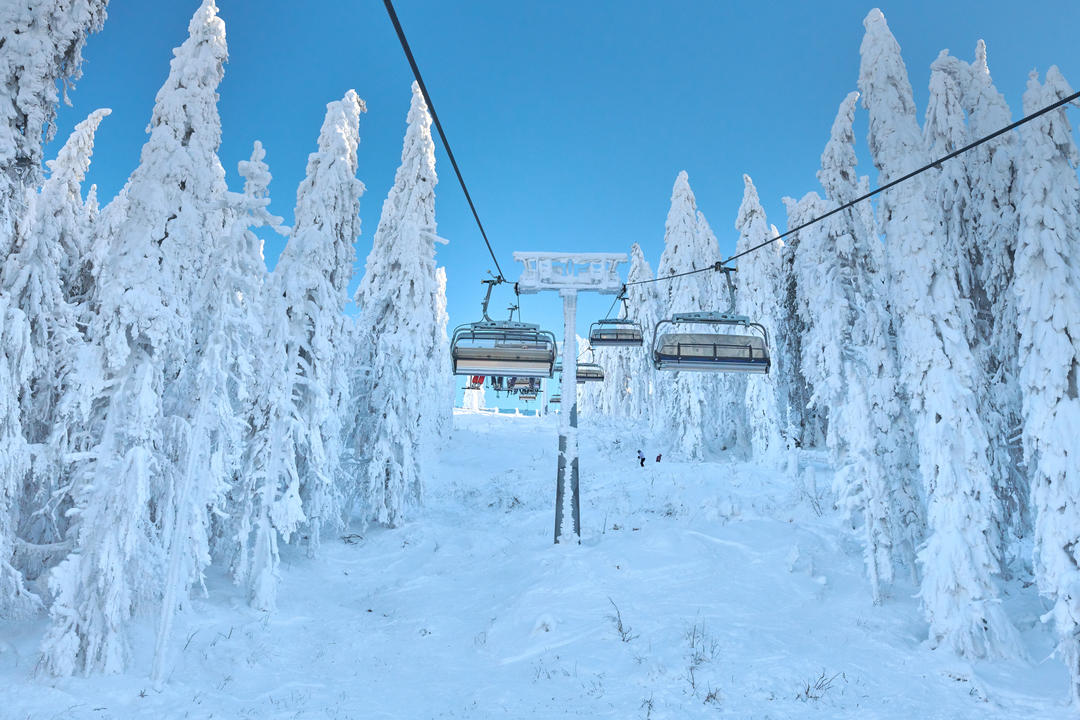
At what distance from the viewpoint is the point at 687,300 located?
88.2 ft

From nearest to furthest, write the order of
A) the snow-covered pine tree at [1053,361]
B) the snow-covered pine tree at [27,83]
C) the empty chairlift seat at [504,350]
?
the snow-covered pine tree at [1053,361] < the snow-covered pine tree at [27,83] < the empty chairlift seat at [504,350]

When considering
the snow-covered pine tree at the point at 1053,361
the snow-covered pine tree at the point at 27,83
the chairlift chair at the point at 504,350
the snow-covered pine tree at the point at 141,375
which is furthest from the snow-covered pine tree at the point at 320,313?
the snow-covered pine tree at the point at 1053,361

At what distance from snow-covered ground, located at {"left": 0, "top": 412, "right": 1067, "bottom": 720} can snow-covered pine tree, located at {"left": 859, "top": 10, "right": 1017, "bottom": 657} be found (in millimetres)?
723

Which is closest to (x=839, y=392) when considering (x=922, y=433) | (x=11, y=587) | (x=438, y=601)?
(x=922, y=433)

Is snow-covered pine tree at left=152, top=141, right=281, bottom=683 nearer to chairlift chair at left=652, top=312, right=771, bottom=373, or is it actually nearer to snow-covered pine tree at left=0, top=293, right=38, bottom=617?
snow-covered pine tree at left=0, top=293, right=38, bottom=617

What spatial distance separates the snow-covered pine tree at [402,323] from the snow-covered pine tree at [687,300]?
41.2ft

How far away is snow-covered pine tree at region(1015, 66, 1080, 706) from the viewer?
280 inches

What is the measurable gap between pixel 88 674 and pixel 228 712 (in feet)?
7.24

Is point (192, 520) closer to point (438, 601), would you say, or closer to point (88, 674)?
point (88, 674)

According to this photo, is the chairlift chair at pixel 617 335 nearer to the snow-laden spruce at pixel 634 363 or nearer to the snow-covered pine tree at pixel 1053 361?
the snow-laden spruce at pixel 634 363

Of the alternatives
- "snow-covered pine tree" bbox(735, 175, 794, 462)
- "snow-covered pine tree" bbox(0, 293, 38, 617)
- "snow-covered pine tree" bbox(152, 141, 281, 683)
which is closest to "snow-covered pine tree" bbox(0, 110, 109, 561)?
"snow-covered pine tree" bbox(0, 293, 38, 617)

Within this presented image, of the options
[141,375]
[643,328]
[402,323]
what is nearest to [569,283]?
[402,323]

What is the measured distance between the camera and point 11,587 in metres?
7.88

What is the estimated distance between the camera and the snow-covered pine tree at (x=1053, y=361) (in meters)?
7.11
